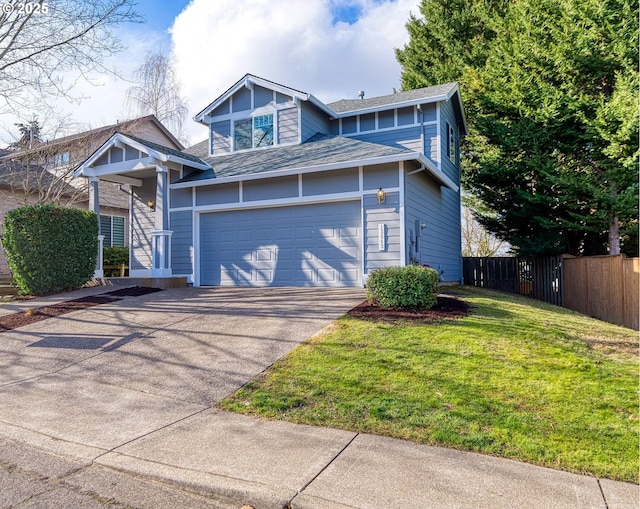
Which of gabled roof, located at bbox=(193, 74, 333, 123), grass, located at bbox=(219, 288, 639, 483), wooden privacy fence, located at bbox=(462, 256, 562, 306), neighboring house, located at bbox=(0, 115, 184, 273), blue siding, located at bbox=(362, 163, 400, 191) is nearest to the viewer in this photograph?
grass, located at bbox=(219, 288, 639, 483)

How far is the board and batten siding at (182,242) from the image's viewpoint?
504 inches

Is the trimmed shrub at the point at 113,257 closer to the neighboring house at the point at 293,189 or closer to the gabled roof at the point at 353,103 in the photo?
the neighboring house at the point at 293,189

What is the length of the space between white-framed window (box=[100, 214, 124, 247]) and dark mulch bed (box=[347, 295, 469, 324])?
15.6 metres

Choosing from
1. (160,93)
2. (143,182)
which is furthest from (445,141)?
(160,93)

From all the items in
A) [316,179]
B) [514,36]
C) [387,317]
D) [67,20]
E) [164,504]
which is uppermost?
[514,36]

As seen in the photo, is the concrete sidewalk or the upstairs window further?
the upstairs window

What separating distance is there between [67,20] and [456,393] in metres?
12.9

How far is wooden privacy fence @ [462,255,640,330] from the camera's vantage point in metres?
10.6

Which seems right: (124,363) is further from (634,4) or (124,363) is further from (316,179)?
(634,4)

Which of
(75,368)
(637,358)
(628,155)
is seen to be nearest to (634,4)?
(628,155)

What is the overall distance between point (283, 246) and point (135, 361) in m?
6.36

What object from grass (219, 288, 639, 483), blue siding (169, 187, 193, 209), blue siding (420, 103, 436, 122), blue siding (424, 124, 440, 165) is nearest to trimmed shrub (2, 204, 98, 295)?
blue siding (169, 187, 193, 209)

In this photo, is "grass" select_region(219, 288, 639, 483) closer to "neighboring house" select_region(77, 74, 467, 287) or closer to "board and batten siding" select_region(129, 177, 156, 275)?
"neighboring house" select_region(77, 74, 467, 287)

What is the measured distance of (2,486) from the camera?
9.63 feet
